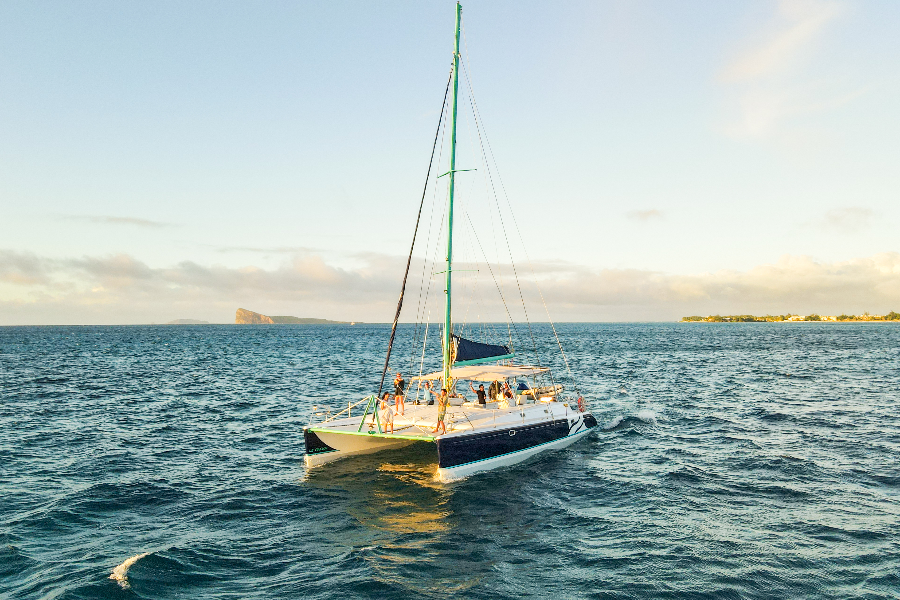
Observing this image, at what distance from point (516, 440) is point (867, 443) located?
1586 centimetres

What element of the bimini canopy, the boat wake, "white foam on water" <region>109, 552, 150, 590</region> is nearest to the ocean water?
"white foam on water" <region>109, 552, 150, 590</region>

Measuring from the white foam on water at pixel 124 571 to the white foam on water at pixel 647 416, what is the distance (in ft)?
81.0

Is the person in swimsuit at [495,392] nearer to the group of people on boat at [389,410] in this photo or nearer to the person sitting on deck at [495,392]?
the person sitting on deck at [495,392]

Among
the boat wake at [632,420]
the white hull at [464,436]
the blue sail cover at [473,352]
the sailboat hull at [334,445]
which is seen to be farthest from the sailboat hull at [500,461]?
the boat wake at [632,420]

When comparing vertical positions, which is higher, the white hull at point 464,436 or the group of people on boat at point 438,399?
the group of people on boat at point 438,399

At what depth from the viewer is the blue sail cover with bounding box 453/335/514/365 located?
2314 cm

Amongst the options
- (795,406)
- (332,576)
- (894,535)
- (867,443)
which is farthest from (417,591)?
(795,406)

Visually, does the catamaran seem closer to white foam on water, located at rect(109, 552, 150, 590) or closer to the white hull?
the white hull

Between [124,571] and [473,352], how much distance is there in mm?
14441

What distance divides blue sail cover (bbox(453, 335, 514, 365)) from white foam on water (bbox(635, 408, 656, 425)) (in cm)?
1084

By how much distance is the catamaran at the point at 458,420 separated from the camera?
19.4 metres

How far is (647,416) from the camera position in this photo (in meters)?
31.9

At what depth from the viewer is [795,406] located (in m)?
34.1

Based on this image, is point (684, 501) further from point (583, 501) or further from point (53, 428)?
point (53, 428)
